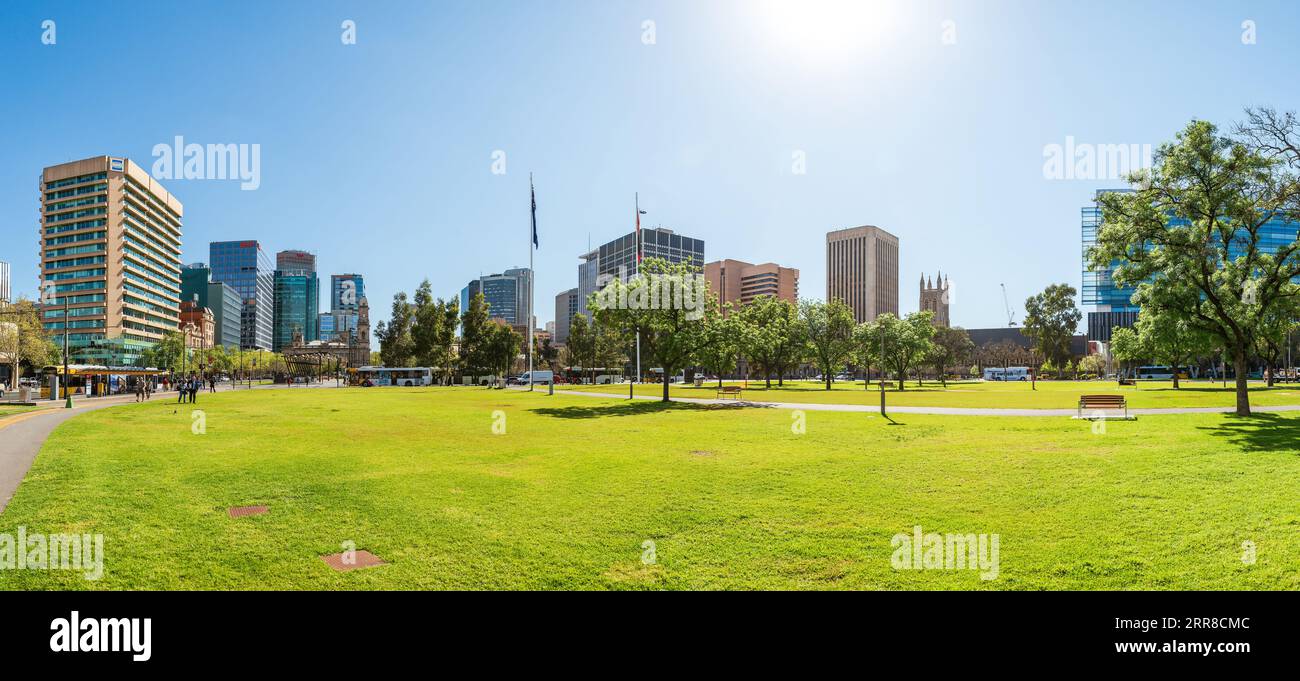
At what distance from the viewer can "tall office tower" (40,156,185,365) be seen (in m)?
134

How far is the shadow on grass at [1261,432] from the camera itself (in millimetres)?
16688

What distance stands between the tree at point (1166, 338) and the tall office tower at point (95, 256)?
176378 mm

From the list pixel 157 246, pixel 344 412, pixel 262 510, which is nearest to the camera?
pixel 262 510

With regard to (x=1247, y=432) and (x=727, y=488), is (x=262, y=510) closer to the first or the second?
(x=727, y=488)

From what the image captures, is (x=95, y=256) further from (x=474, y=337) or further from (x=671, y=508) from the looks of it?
(x=671, y=508)

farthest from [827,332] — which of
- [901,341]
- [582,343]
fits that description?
[582,343]

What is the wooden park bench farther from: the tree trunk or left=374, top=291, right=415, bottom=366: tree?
left=374, top=291, right=415, bottom=366: tree

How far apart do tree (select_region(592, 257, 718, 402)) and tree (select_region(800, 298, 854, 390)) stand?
42.0m

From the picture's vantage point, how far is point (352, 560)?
7.57m

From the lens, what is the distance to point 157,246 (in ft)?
508

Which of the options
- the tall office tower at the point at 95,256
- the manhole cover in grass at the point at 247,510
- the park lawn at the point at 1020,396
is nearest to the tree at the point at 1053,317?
the park lawn at the point at 1020,396

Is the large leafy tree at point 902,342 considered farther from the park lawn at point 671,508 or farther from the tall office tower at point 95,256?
the tall office tower at point 95,256
